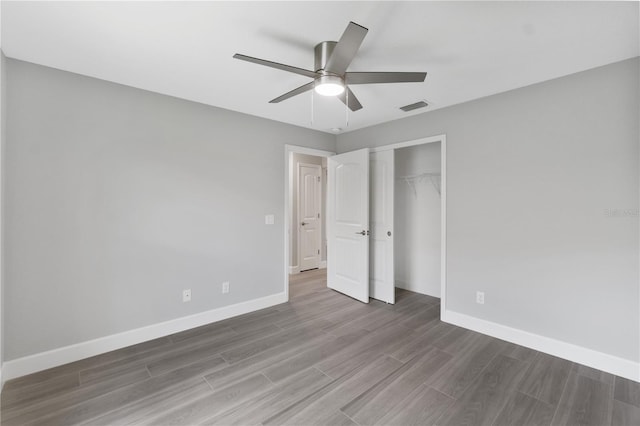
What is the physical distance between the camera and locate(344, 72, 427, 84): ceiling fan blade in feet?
6.03

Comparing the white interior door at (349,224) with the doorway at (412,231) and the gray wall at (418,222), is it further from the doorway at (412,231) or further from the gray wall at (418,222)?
the gray wall at (418,222)

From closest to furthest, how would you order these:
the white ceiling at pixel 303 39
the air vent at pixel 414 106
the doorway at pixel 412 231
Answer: the white ceiling at pixel 303 39, the air vent at pixel 414 106, the doorway at pixel 412 231

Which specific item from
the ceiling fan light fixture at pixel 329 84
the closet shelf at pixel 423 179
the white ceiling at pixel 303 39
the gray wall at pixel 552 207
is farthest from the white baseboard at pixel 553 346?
the ceiling fan light fixture at pixel 329 84

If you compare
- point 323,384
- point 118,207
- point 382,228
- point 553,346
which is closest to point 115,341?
point 118,207

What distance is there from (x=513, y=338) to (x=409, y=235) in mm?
1892

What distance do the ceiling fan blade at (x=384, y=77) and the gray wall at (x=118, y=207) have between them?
1936 millimetres

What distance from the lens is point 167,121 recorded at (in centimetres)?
296

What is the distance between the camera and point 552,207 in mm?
2617

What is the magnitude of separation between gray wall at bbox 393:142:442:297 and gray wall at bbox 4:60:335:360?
2.13 metres

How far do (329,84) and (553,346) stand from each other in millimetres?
2980

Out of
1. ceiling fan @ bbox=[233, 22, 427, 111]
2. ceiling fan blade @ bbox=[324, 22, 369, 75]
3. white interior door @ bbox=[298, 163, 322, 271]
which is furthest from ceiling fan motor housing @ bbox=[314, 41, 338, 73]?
white interior door @ bbox=[298, 163, 322, 271]

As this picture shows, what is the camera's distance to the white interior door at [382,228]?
3.87m

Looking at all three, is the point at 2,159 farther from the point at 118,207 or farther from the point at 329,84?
the point at 329,84

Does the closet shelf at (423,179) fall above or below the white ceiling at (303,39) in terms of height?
below
